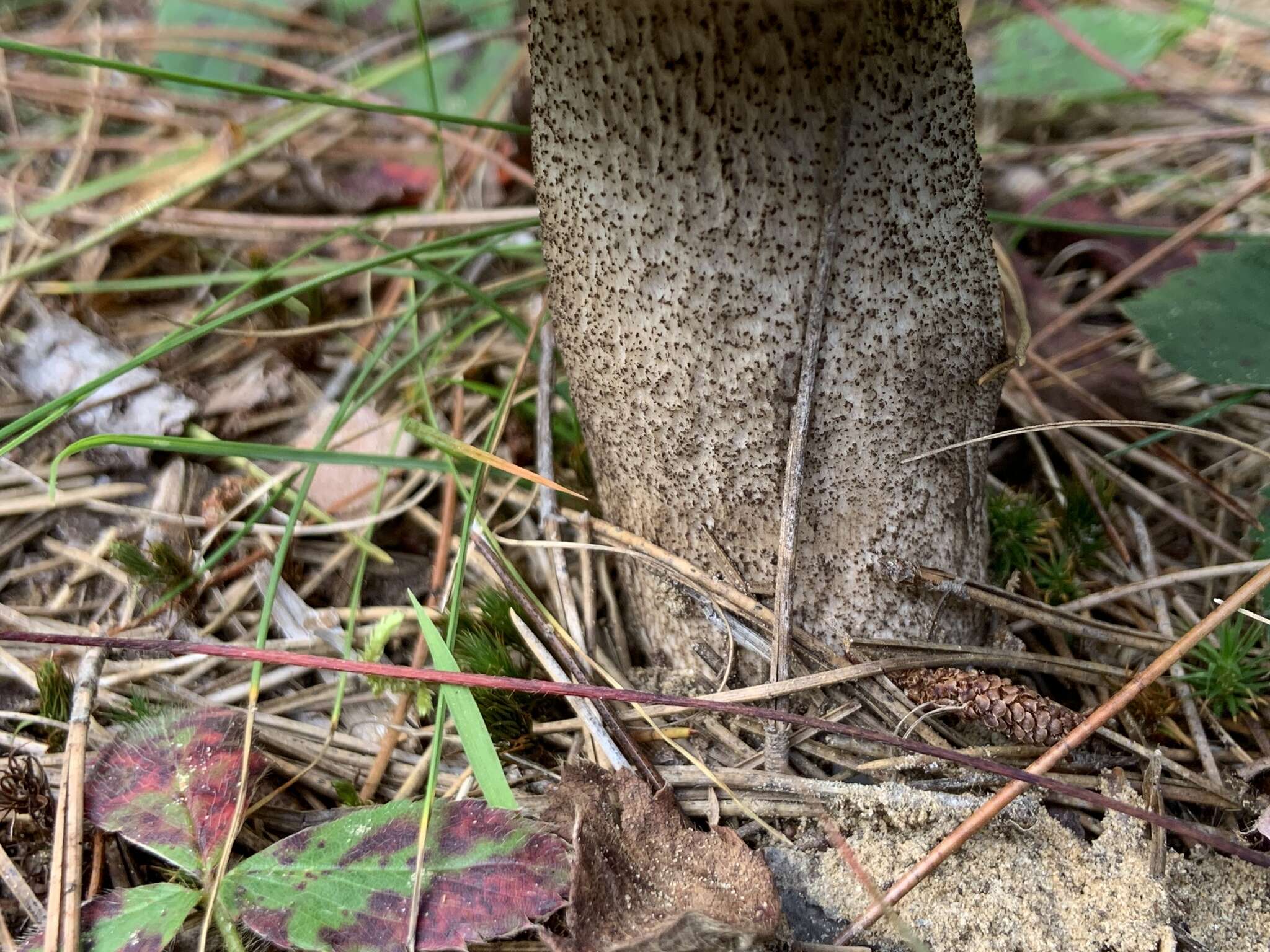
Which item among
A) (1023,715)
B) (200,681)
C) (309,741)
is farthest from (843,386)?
(200,681)

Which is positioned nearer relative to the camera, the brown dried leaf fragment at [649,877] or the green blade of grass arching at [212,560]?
Answer: the brown dried leaf fragment at [649,877]

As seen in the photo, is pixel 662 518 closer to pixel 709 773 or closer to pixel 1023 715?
pixel 709 773

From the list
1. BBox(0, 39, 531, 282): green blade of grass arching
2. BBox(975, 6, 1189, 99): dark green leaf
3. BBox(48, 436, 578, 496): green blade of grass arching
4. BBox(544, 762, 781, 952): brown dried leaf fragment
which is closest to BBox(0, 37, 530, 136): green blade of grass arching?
BBox(0, 39, 531, 282): green blade of grass arching

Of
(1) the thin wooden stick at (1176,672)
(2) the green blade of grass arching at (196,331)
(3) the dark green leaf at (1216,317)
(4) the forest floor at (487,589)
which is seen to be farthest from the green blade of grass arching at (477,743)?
(3) the dark green leaf at (1216,317)

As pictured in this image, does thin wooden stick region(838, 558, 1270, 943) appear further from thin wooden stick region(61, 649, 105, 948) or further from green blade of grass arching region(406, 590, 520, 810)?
thin wooden stick region(61, 649, 105, 948)

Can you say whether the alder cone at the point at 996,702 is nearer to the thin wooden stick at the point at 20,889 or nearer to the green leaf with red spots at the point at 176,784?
the green leaf with red spots at the point at 176,784

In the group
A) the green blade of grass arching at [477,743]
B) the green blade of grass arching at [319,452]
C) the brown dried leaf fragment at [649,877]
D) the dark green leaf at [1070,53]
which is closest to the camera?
the brown dried leaf fragment at [649,877]
